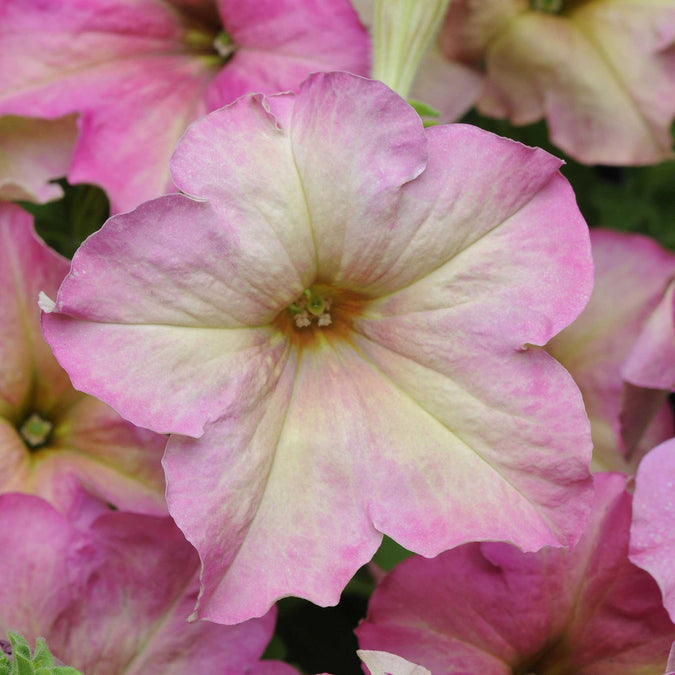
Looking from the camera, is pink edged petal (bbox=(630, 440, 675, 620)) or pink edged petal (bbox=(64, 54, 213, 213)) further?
pink edged petal (bbox=(64, 54, 213, 213))

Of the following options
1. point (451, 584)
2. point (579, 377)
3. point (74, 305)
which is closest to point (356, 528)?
point (451, 584)

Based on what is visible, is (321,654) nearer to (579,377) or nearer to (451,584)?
(451,584)

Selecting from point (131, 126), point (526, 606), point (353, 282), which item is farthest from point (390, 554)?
point (131, 126)

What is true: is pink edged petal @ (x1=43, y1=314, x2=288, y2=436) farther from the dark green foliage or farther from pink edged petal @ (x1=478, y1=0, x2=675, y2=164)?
pink edged petal @ (x1=478, y1=0, x2=675, y2=164)

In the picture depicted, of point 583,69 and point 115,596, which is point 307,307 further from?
point 583,69

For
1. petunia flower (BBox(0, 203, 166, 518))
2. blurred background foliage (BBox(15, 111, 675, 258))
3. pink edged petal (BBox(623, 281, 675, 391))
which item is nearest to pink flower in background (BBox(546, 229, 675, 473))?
pink edged petal (BBox(623, 281, 675, 391))

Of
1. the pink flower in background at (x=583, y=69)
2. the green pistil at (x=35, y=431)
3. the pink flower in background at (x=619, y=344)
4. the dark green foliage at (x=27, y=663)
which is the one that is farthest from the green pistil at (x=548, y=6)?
the dark green foliage at (x=27, y=663)

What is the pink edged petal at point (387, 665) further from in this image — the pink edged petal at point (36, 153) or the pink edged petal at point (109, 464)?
the pink edged petal at point (36, 153)

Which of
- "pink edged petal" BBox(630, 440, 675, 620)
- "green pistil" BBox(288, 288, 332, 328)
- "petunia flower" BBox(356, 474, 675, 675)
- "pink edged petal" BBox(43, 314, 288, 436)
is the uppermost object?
"pink edged petal" BBox(43, 314, 288, 436)
